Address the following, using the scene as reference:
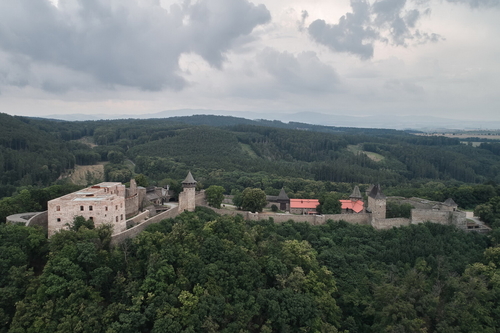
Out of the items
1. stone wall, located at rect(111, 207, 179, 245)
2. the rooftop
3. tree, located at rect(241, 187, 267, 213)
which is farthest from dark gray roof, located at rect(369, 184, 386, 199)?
the rooftop

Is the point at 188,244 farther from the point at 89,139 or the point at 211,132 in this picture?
the point at 89,139

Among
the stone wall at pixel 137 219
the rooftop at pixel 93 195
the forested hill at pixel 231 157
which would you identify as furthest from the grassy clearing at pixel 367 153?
the rooftop at pixel 93 195

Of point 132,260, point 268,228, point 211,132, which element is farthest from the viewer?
point 211,132

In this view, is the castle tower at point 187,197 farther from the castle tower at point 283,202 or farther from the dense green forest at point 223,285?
the castle tower at point 283,202

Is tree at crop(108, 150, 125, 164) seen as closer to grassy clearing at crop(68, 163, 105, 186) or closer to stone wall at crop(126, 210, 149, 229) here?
grassy clearing at crop(68, 163, 105, 186)

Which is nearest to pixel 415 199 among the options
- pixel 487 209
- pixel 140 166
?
pixel 487 209

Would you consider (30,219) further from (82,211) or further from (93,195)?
(93,195)
